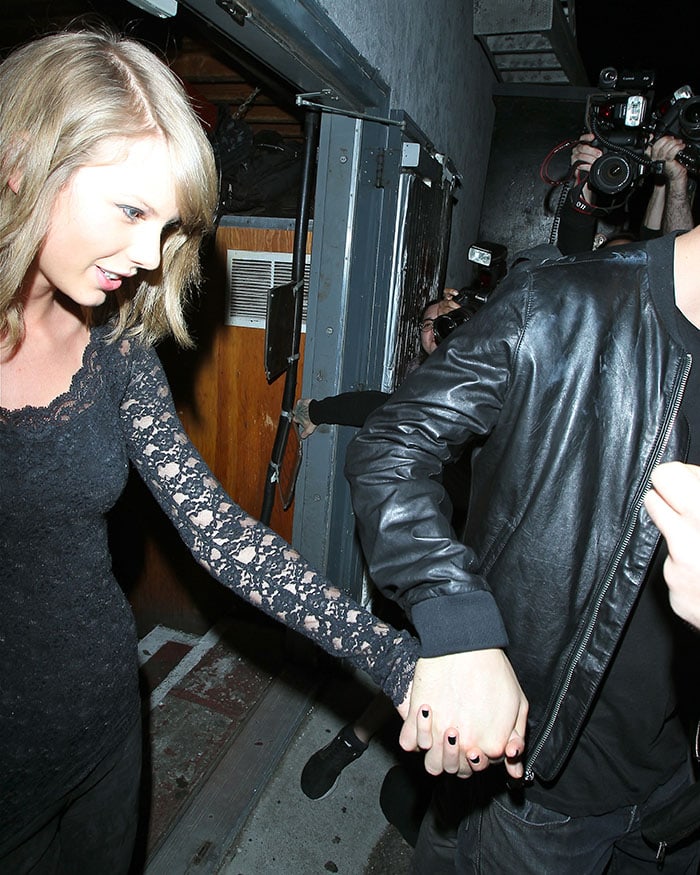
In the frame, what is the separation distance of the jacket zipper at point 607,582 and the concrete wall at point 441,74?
5.65ft

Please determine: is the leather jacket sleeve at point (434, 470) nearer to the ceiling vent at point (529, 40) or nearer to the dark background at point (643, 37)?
the ceiling vent at point (529, 40)

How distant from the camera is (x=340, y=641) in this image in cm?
129

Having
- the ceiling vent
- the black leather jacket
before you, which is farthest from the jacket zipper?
the ceiling vent

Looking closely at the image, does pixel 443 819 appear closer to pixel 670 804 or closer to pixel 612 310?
pixel 670 804

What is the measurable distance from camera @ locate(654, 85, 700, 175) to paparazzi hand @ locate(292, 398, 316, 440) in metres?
2.07

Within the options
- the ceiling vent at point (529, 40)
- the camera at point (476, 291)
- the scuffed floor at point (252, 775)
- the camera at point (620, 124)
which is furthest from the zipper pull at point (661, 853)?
the ceiling vent at point (529, 40)

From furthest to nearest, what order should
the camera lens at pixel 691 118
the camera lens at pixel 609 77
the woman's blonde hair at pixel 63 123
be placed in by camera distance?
the camera lens at pixel 609 77 < the camera lens at pixel 691 118 < the woman's blonde hair at pixel 63 123

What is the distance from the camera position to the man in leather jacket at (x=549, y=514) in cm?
116

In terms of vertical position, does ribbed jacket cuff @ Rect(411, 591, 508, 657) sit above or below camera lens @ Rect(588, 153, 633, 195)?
below

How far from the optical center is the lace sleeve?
4.26 ft

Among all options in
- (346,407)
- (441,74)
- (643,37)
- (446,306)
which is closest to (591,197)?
(446,306)

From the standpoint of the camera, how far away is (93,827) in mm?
1349

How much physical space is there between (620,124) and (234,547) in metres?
2.77

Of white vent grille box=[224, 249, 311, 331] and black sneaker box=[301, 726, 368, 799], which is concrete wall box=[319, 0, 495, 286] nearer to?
white vent grille box=[224, 249, 311, 331]
